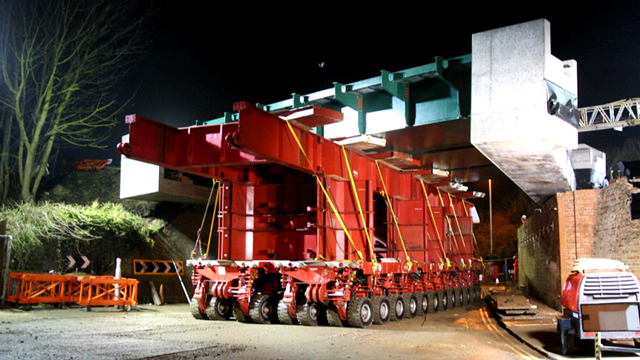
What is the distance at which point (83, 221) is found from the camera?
2034 cm

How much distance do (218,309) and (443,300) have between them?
983 cm

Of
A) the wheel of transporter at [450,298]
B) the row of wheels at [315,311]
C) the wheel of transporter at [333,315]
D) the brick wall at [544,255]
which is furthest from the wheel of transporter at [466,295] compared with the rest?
the wheel of transporter at [333,315]

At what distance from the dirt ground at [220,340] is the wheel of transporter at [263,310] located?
16.0 inches

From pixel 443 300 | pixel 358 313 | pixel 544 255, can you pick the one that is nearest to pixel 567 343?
pixel 358 313

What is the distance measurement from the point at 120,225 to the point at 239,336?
12.4 m

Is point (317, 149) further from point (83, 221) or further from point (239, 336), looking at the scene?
point (83, 221)

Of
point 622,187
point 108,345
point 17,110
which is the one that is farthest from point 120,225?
point 622,187

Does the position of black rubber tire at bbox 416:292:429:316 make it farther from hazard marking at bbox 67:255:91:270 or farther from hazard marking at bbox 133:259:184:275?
hazard marking at bbox 67:255:91:270

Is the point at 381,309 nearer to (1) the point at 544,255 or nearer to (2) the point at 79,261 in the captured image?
(1) the point at 544,255

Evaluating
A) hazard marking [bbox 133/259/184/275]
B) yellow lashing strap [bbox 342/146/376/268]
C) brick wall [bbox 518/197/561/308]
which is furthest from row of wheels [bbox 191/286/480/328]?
hazard marking [bbox 133/259/184/275]

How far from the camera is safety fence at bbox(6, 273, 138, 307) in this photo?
1579 centimetres

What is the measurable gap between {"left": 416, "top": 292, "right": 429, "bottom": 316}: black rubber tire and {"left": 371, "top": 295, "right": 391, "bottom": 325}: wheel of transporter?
9.81 feet

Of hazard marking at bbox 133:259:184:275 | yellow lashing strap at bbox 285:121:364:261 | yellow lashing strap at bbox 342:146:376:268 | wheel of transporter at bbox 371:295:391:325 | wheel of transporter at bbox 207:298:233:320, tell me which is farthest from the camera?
hazard marking at bbox 133:259:184:275

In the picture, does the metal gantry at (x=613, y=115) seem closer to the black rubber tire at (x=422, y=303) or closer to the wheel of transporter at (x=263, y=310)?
the black rubber tire at (x=422, y=303)
